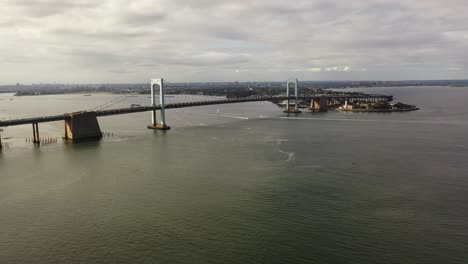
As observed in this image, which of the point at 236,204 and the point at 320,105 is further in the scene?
the point at 320,105

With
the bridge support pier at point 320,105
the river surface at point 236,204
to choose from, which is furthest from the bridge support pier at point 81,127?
the bridge support pier at point 320,105

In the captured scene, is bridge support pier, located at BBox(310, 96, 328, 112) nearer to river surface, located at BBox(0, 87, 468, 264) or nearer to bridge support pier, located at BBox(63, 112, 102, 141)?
river surface, located at BBox(0, 87, 468, 264)

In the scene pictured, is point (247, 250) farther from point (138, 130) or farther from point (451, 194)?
point (138, 130)

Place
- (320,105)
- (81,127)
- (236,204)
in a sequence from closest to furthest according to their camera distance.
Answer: (236,204) < (81,127) < (320,105)

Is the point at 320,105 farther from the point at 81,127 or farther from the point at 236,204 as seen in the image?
the point at 236,204

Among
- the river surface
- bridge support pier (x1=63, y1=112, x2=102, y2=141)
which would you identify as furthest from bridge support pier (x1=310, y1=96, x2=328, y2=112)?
bridge support pier (x1=63, y1=112, x2=102, y2=141)

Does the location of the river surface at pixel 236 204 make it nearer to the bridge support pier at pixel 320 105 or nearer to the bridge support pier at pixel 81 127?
the bridge support pier at pixel 81 127

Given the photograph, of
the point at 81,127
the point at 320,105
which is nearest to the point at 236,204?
the point at 81,127
